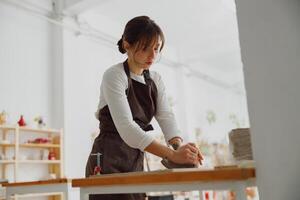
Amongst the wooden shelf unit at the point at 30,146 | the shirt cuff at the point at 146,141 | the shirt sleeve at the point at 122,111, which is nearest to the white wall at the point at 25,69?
the wooden shelf unit at the point at 30,146

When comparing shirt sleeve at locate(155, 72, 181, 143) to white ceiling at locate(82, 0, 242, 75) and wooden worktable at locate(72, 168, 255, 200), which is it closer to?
wooden worktable at locate(72, 168, 255, 200)

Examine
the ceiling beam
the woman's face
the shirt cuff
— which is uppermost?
the ceiling beam

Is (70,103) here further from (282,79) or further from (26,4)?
(282,79)

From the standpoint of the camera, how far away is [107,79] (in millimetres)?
1293

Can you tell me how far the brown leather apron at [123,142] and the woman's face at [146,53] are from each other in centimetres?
6

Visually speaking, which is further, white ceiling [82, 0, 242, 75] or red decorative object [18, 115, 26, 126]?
white ceiling [82, 0, 242, 75]

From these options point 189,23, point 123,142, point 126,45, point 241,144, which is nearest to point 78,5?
point 189,23

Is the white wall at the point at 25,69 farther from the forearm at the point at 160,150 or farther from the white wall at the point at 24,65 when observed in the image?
the forearm at the point at 160,150

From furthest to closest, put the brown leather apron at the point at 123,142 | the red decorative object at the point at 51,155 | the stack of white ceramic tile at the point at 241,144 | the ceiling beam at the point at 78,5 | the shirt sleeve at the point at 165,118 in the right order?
the ceiling beam at the point at 78,5 < the red decorative object at the point at 51,155 < the shirt sleeve at the point at 165,118 < the brown leather apron at the point at 123,142 < the stack of white ceramic tile at the point at 241,144

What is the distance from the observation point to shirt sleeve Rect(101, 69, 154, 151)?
1.14 m

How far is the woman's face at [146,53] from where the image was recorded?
1.32 metres

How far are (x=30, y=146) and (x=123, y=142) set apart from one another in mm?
3099

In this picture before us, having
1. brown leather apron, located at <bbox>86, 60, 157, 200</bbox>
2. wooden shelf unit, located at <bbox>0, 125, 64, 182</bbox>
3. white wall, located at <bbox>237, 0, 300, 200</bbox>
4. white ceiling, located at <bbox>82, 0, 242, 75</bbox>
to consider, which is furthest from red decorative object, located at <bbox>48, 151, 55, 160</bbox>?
white wall, located at <bbox>237, 0, 300, 200</bbox>

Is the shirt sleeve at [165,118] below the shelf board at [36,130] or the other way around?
below
